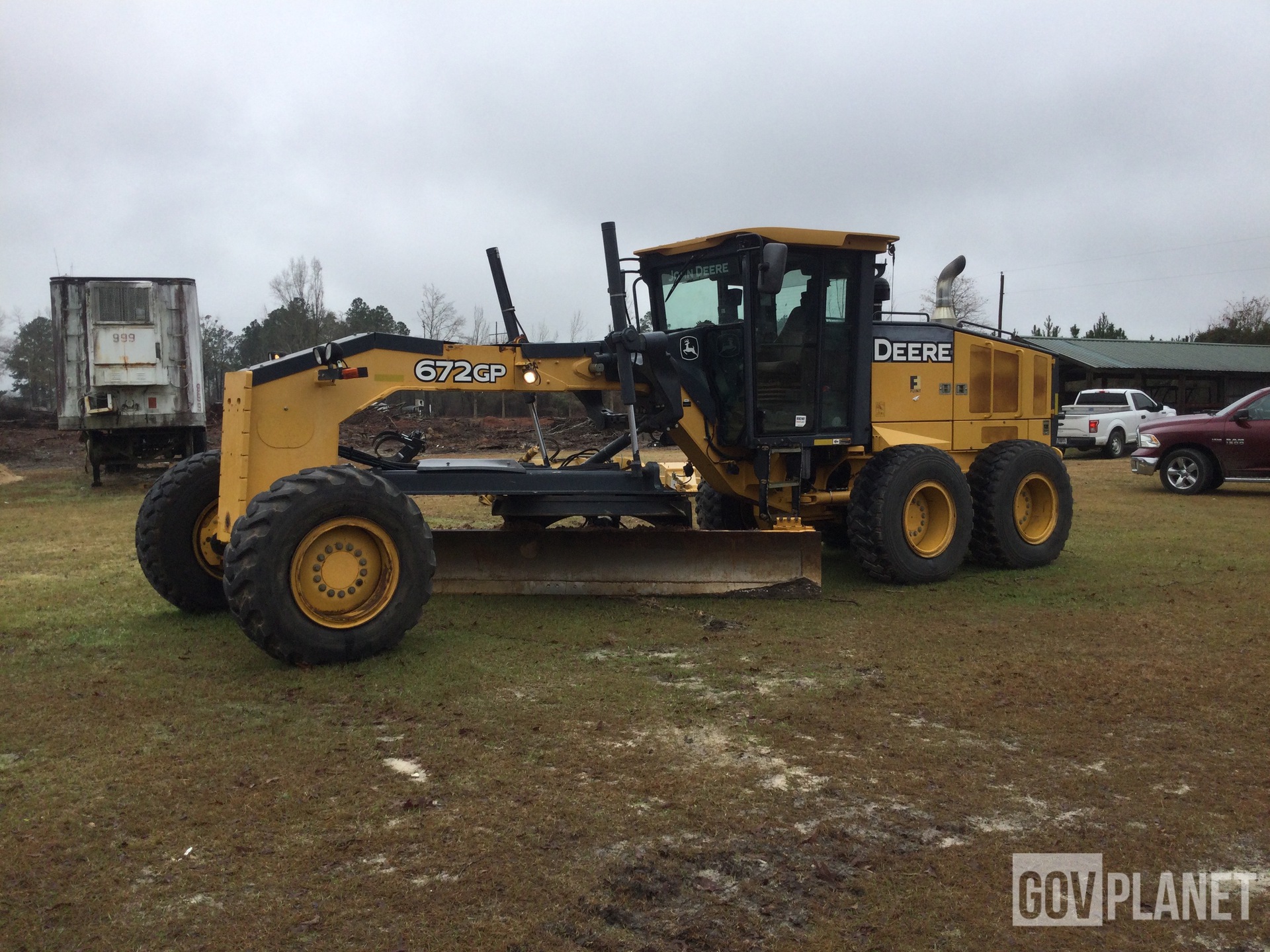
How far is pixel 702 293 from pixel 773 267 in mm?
1212

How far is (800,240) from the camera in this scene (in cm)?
819

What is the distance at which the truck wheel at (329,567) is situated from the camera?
5.50 metres

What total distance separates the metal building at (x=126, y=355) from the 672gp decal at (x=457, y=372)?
12.3 meters

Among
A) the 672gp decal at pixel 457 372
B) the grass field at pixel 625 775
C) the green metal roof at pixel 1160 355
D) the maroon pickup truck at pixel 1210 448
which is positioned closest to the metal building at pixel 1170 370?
the green metal roof at pixel 1160 355

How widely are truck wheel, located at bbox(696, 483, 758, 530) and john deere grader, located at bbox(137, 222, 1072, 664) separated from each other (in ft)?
0.09

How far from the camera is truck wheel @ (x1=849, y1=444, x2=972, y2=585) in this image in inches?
322

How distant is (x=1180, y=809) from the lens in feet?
12.7

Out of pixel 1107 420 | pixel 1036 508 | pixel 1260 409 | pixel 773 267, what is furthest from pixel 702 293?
pixel 1107 420

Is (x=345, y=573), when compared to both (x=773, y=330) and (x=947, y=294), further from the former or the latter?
(x=947, y=294)

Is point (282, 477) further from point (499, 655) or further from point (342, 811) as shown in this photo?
point (342, 811)

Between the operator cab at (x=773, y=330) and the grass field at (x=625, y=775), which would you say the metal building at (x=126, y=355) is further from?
the operator cab at (x=773, y=330)

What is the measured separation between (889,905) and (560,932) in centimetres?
101

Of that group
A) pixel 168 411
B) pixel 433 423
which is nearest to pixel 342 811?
pixel 168 411

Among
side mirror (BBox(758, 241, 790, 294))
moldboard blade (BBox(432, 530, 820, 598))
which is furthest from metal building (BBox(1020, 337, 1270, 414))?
side mirror (BBox(758, 241, 790, 294))
